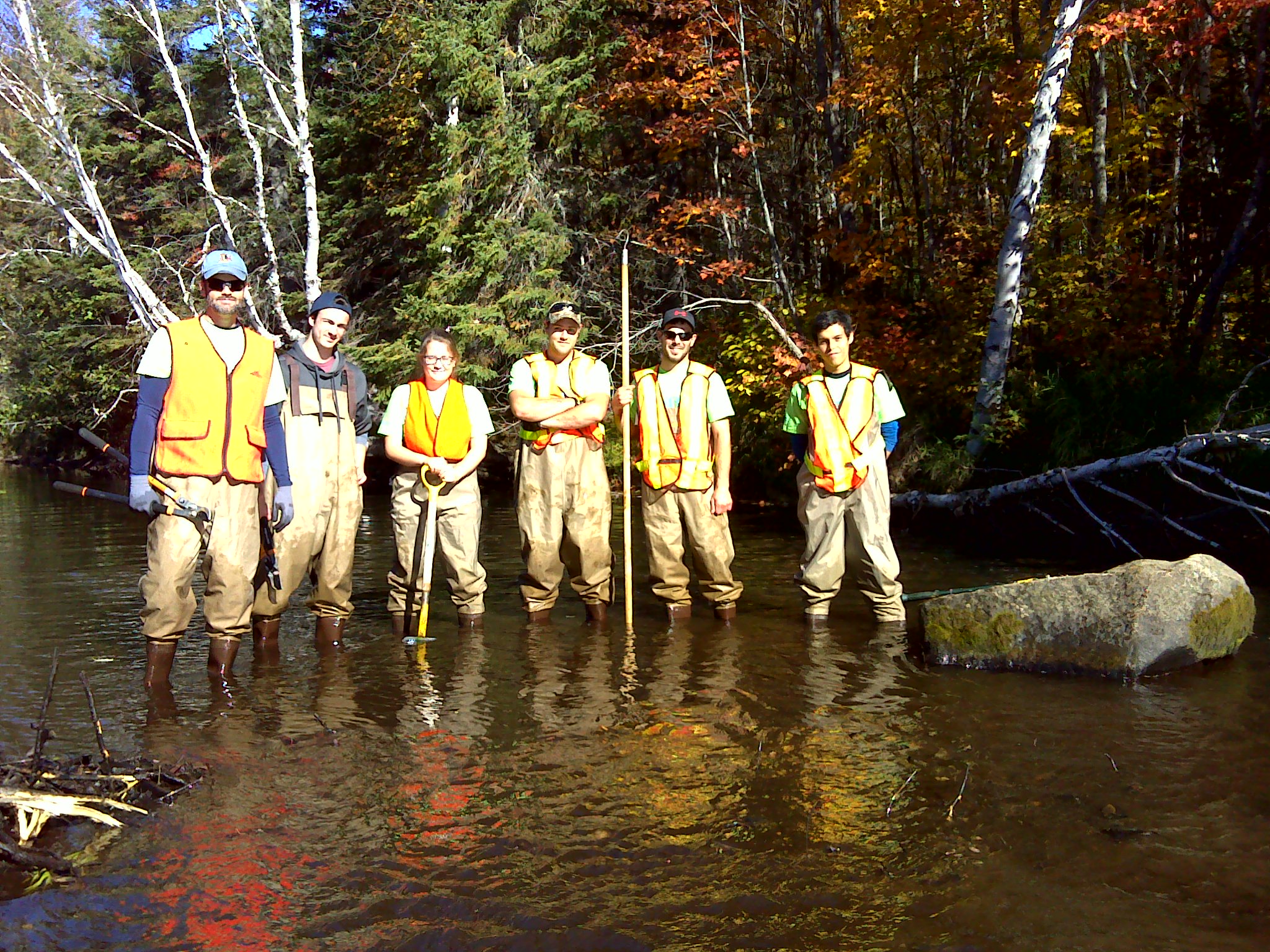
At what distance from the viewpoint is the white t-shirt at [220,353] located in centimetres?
614

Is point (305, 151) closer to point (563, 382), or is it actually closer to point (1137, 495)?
point (563, 382)

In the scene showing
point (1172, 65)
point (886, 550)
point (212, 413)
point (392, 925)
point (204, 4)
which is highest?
point (204, 4)

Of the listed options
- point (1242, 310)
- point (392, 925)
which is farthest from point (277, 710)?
point (1242, 310)

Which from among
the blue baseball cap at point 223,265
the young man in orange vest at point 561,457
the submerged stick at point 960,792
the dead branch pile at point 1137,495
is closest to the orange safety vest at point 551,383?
the young man in orange vest at point 561,457

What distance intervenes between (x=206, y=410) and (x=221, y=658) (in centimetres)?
149

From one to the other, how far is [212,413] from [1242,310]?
38.9ft

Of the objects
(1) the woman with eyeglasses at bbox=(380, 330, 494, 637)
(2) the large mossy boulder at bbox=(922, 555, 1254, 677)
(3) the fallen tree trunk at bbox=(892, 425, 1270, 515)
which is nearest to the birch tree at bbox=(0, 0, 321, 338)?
(3) the fallen tree trunk at bbox=(892, 425, 1270, 515)

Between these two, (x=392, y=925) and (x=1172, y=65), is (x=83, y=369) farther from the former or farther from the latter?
(x=392, y=925)

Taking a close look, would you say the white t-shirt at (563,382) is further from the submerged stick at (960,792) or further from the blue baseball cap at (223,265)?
the submerged stick at (960,792)

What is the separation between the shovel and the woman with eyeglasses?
38mm

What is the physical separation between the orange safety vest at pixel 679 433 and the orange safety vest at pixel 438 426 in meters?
1.20

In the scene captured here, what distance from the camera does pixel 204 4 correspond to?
22.1 meters

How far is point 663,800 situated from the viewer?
497 centimetres

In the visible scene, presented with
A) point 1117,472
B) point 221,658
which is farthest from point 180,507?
point 1117,472
